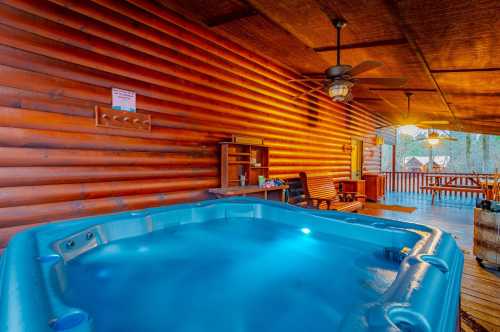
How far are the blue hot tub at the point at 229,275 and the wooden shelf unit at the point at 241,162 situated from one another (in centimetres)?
111

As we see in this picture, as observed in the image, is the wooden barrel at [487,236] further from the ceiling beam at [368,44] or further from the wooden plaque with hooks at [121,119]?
the wooden plaque with hooks at [121,119]

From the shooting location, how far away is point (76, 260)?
5.86 ft

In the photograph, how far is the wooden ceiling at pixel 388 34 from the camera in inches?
98.2

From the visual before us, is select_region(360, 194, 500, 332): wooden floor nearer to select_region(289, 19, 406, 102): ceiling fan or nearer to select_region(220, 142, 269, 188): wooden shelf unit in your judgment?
select_region(289, 19, 406, 102): ceiling fan

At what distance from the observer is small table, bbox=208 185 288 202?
3482 millimetres

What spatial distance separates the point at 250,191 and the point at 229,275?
6.52 feet

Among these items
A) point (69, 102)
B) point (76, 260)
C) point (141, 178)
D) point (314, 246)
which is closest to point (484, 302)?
point (314, 246)

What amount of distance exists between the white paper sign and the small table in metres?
1.47

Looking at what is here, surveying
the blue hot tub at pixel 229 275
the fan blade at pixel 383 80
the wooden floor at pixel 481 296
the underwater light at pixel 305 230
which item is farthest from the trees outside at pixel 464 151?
the blue hot tub at pixel 229 275

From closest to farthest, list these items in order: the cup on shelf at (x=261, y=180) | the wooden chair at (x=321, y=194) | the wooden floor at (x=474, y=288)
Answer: the wooden floor at (x=474, y=288), the cup on shelf at (x=261, y=180), the wooden chair at (x=321, y=194)

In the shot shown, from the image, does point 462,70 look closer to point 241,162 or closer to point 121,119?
point 241,162

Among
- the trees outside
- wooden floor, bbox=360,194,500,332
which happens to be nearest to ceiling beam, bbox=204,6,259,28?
wooden floor, bbox=360,194,500,332

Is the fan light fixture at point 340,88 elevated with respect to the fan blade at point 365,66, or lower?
lower

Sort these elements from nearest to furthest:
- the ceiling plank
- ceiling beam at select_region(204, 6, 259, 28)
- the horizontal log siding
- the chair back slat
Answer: the horizontal log siding → ceiling beam at select_region(204, 6, 259, 28) → the ceiling plank → the chair back slat
